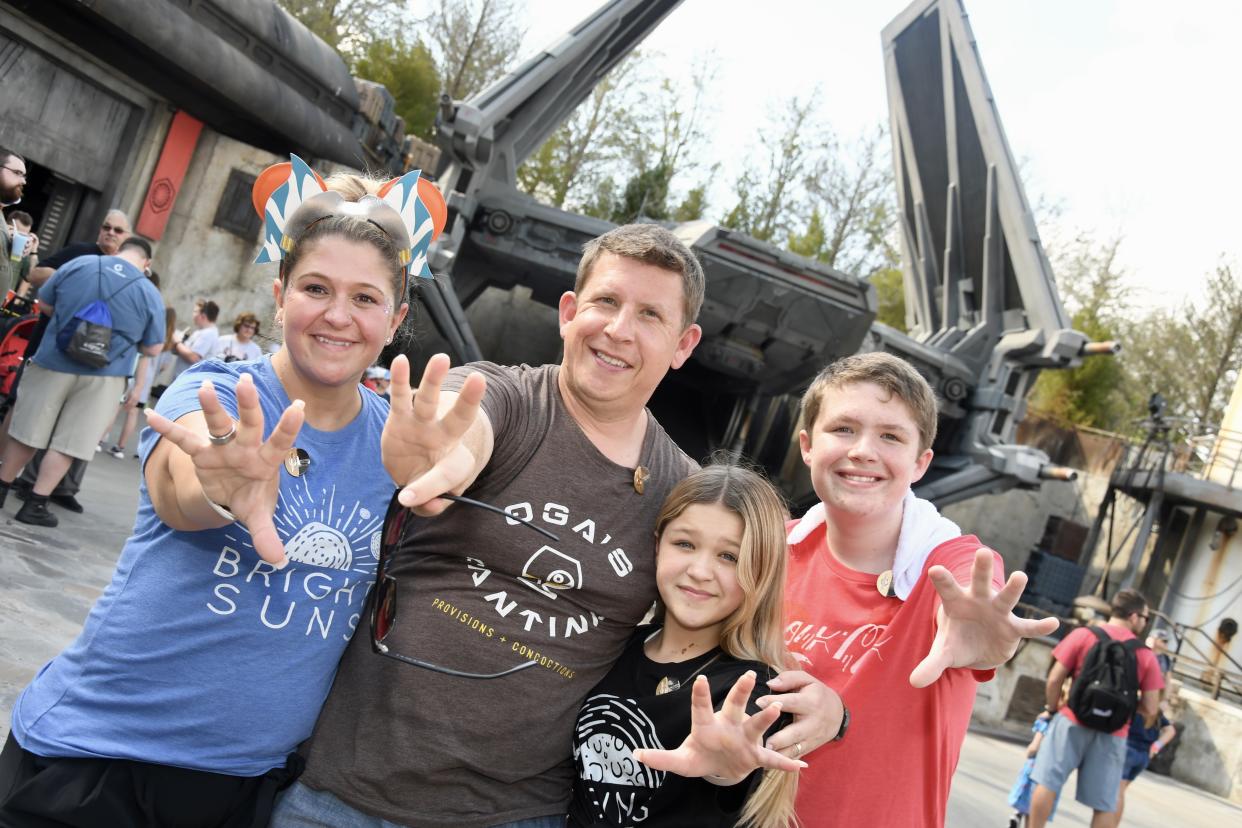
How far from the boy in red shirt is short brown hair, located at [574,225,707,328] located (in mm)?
467

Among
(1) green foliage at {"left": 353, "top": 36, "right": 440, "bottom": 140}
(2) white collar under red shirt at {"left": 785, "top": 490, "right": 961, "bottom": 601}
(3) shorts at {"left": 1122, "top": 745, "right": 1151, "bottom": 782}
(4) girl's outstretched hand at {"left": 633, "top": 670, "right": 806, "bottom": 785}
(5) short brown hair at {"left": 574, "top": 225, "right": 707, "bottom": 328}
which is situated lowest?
(3) shorts at {"left": 1122, "top": 745, "right": 1151, "bottom": 782}

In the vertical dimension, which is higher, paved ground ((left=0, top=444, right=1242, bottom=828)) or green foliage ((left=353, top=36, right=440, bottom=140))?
green foliage ((left=353, top=36, right=440, bottom=140))

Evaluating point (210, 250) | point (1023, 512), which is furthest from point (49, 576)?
point (1023, 512)

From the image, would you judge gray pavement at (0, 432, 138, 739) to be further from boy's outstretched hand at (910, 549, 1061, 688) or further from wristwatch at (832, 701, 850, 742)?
boy's outstretched hand at (910, 549, 1061, 688)

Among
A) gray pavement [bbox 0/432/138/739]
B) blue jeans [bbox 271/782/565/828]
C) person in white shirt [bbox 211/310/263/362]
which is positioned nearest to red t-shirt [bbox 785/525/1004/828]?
blue jeans [bbox 271/782/565/828]

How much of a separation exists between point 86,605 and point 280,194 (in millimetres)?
3085

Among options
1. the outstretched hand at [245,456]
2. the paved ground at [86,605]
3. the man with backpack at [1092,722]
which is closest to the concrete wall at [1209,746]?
the paved ground at [86,605]

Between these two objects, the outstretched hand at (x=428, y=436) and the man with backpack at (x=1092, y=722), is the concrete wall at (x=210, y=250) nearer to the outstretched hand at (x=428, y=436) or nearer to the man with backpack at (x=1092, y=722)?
the man with backpack at (x=1092, y=722)

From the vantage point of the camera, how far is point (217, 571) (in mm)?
1825

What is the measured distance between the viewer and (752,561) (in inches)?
84.0

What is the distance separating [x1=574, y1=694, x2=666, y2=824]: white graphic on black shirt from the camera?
198 cm

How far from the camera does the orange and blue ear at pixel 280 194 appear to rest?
2.13 m

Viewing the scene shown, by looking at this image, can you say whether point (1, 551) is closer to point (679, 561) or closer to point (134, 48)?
point (679, 561)

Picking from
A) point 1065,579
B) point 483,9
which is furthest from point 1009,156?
point 483,9
